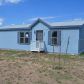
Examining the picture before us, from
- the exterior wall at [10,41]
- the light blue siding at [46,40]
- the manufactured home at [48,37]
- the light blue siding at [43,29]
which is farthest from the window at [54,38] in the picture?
the exterior wall at [10,41]

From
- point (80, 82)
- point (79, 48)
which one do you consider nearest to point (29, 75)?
point (80, 82)

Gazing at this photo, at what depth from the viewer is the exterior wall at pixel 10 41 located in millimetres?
24066

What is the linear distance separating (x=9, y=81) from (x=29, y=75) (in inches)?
51.1

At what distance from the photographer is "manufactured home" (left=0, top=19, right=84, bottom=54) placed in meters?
19.8

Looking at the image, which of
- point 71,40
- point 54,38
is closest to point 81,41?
point 71,40

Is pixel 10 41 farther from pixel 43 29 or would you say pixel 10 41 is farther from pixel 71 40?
pixel 71 40

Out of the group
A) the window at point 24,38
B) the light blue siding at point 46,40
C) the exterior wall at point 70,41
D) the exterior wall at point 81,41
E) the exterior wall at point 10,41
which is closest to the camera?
the exterior wall at point 70,41

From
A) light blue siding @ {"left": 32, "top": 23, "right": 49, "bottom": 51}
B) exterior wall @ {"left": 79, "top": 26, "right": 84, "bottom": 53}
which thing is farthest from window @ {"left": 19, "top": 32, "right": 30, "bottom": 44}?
exterior wall @ {"left": 79, "top": 26, "right": 84, "bottom": 53}

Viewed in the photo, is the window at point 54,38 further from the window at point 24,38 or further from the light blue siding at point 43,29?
the window at point 24,38

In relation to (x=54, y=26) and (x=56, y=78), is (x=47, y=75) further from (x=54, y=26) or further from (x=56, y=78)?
(x=54, y=26)

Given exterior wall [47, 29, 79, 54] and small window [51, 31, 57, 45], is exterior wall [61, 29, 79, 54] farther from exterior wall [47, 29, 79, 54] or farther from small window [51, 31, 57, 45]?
small window [51, 31, 57, 45]

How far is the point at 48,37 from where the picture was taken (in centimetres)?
2147

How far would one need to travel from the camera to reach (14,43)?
2462 centimetres

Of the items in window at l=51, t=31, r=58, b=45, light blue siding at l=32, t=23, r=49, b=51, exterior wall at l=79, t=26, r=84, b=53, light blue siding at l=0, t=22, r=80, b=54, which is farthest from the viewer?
light blue siding at l=32, t=23, r=49, b=51
